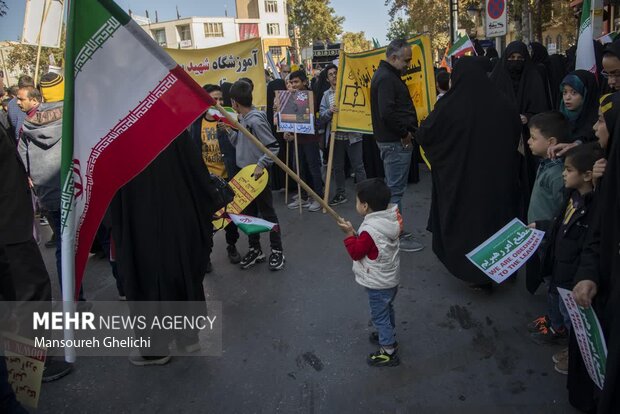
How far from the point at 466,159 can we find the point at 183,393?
2.67m

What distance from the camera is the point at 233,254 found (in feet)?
16.6

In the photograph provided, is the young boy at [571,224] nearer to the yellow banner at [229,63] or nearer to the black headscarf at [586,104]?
the black headscarf at [586,104]

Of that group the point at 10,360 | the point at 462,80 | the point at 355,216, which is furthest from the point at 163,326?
the point at 355,216

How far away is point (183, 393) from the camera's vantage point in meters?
2.94

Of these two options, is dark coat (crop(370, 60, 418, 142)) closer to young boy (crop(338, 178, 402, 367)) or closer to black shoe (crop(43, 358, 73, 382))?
young boy (crop(338, 178, 402, 367))

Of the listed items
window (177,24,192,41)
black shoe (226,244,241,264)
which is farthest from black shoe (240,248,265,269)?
window (177,24,192,41)

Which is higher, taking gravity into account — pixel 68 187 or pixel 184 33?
pixel 184 33

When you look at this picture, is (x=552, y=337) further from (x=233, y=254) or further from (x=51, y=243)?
(x=51, y=243)

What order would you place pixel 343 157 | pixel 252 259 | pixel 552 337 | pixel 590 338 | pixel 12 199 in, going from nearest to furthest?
pixel 590 338 < pixel 12 199 < pixel 552 337 < pixel 252 259 < pixel 343 157

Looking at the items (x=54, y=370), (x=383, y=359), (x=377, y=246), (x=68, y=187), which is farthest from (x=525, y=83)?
(x=54, y=370)

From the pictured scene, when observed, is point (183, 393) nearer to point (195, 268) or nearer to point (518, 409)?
point (195, 268)

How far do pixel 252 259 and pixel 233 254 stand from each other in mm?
289

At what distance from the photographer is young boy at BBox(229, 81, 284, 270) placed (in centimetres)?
457

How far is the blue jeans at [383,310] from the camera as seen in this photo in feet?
9.81
